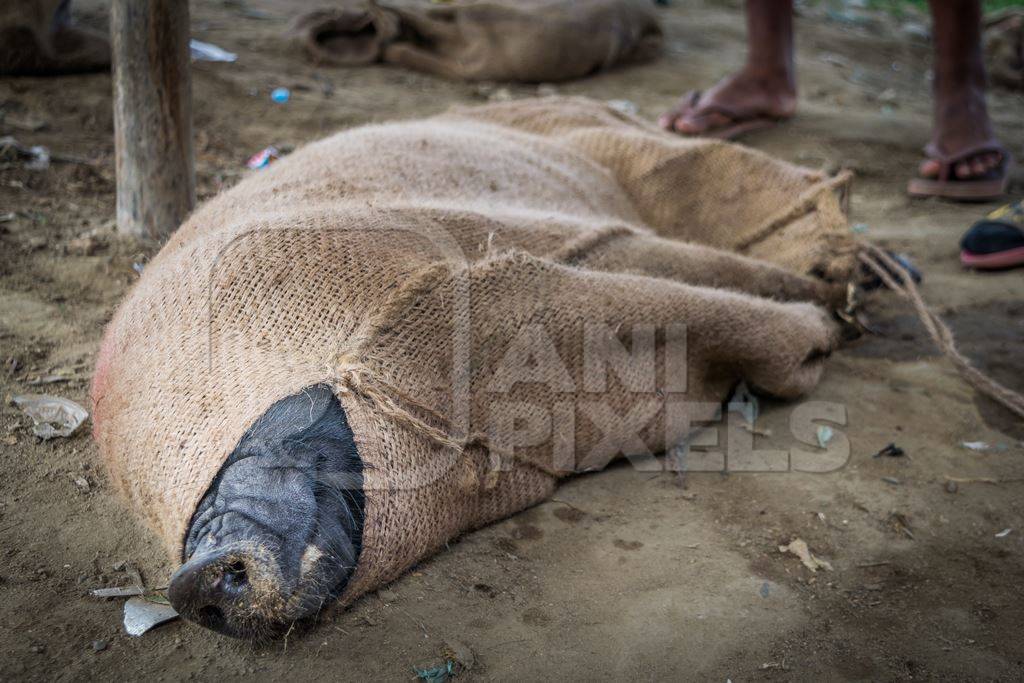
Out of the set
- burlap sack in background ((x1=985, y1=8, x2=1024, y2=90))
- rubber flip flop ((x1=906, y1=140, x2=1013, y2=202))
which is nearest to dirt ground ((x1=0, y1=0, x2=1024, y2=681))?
rubber flip flop ((x1=906, y1=140, x2=1013, y2=202))

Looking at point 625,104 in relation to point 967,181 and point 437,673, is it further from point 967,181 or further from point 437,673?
point 437,673

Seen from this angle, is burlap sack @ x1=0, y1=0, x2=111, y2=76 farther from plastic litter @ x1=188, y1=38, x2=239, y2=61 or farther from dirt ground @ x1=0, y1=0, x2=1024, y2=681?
dirt ground @ x1=0, y1=0, x2=1024, y2=681

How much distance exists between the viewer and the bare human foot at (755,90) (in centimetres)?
499

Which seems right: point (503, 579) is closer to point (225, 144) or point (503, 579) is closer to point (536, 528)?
point (536, 528)

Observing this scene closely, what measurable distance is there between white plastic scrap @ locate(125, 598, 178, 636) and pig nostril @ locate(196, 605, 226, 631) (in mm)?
273

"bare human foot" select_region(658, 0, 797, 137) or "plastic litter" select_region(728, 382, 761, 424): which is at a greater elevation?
"bare human foot" select_region(658, 0, 797, 137)

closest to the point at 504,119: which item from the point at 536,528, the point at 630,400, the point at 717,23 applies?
the point at 630,400

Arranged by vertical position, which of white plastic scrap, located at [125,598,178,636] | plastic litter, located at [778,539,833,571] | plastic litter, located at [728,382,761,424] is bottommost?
plastic litter, located at [778,539,833,571]

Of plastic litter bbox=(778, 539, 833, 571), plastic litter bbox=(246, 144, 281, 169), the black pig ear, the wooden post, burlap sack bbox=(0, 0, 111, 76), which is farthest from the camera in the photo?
burlap sack bbox=(0, 0, 111, 76)

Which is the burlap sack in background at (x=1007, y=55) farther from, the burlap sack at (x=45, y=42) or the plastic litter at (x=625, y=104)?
the burlap sack at (x=45, y=42)

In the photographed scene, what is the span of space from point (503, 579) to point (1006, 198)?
375 cm

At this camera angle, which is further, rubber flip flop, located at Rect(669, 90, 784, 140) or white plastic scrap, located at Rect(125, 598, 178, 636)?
rubber flip flop, located at Rect(669, 90, 784, 140)

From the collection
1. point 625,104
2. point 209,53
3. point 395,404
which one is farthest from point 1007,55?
point 395,404

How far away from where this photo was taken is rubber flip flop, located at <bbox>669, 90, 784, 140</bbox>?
501 centimetres
